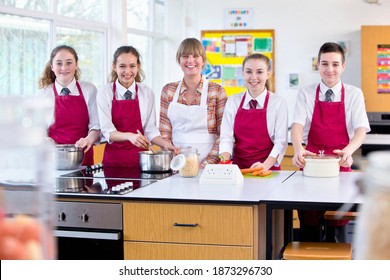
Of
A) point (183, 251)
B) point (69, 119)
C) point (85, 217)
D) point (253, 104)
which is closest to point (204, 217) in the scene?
point (183, 251)

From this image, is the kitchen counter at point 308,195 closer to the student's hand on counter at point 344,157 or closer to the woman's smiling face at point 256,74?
the student's hand on counter at point 344,157

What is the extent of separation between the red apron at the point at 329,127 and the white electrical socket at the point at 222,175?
769 millimetres

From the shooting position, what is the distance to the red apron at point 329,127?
381 centimetres

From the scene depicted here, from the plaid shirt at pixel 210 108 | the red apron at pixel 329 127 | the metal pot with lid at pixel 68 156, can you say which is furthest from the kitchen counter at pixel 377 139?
the metal pot with lid at pixel 68 156

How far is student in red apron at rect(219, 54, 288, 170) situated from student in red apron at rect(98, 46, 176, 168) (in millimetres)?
374

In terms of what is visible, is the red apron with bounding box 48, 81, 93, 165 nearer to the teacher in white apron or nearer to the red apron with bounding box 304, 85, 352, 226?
the teacher in white apron

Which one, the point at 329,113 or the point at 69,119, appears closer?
the point at 329,113

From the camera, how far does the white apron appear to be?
402 centimetres

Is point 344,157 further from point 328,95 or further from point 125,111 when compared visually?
point 125,111

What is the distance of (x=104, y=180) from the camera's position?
3391 mm

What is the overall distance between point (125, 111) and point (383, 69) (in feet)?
11.1

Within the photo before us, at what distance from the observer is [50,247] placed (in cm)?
80

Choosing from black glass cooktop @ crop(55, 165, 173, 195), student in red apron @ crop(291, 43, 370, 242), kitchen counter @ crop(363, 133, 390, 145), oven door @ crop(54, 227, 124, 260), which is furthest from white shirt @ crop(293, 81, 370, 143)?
kitchen counter @ crop(363, 133, 390, 145)

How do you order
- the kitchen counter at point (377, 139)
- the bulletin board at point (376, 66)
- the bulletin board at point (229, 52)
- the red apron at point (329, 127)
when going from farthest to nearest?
the bulletin board at point (229, 52), the bulletin board at point (376, 66), the kitchen counter at point (377, 139), the red apron at point (329, 127)
